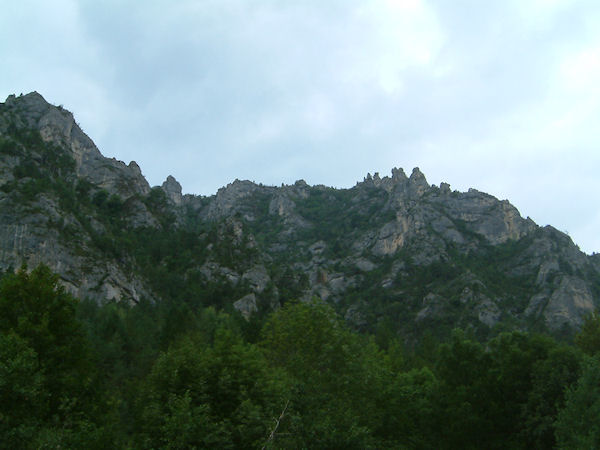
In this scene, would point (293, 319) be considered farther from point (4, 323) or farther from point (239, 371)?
point (4, 323)

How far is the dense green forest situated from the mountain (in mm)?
47354

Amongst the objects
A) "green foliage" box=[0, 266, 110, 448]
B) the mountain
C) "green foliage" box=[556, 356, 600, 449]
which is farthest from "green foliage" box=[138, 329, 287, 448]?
the mountain

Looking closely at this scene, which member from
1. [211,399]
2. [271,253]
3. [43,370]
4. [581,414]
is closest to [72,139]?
[271,253]

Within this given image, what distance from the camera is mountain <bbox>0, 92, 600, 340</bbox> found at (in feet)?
326

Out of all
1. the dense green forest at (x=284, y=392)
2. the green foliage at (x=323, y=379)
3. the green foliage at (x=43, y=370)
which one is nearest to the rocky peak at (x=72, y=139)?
the dense green forest at (x=284, y=392)

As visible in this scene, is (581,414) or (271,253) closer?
(581,414)

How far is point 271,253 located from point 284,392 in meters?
167

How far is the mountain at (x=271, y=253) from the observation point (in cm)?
9944

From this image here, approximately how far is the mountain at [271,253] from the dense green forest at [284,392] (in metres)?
47.4

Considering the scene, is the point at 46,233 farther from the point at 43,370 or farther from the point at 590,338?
the point at 590,338

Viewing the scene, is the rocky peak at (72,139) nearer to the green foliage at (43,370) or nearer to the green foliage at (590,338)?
the green foliage at (590,338)

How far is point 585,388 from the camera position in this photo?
27.1 meters

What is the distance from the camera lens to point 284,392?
21.4 meters

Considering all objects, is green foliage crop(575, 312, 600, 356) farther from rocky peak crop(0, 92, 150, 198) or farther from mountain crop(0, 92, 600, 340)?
rocky peak crop(0, 92, 150, 198)
